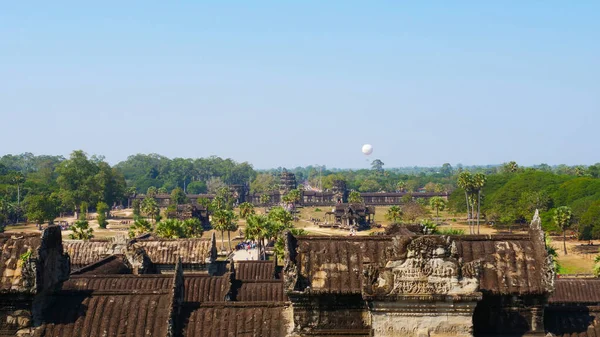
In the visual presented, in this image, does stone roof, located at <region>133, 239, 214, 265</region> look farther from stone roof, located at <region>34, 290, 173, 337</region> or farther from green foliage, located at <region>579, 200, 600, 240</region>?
green foliage, located at <region>579, 200, 600, 240</region>

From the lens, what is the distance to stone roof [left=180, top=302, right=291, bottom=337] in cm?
1261

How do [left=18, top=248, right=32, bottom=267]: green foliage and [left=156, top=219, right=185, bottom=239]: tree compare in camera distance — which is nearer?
[left=18, top=248, right=32, bottom=267]: green foliage

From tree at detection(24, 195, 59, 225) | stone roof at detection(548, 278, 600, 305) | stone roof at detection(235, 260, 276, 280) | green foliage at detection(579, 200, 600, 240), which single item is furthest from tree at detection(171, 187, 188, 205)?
stone roof at detection(548, 278, 600, 305)

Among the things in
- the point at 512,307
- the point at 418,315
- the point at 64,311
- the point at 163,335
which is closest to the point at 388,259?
the point at 418,315

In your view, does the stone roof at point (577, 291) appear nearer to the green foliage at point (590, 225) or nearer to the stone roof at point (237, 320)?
the stone roof at point (237, 320)

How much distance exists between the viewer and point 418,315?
1146 cm

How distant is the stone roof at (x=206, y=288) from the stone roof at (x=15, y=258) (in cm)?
956

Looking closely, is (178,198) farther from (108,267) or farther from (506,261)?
(506,261)

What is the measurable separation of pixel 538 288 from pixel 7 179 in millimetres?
145922

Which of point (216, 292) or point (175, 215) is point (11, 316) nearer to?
point (216, 292)

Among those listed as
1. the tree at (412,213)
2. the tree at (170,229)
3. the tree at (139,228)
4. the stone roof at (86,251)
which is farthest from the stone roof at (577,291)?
the tree at (412,213)

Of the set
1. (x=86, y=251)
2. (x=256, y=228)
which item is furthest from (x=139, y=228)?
(x=86, y=251)

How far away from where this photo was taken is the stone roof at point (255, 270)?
1216 inches

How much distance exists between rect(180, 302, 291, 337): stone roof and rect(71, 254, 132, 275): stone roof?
43.4ft
